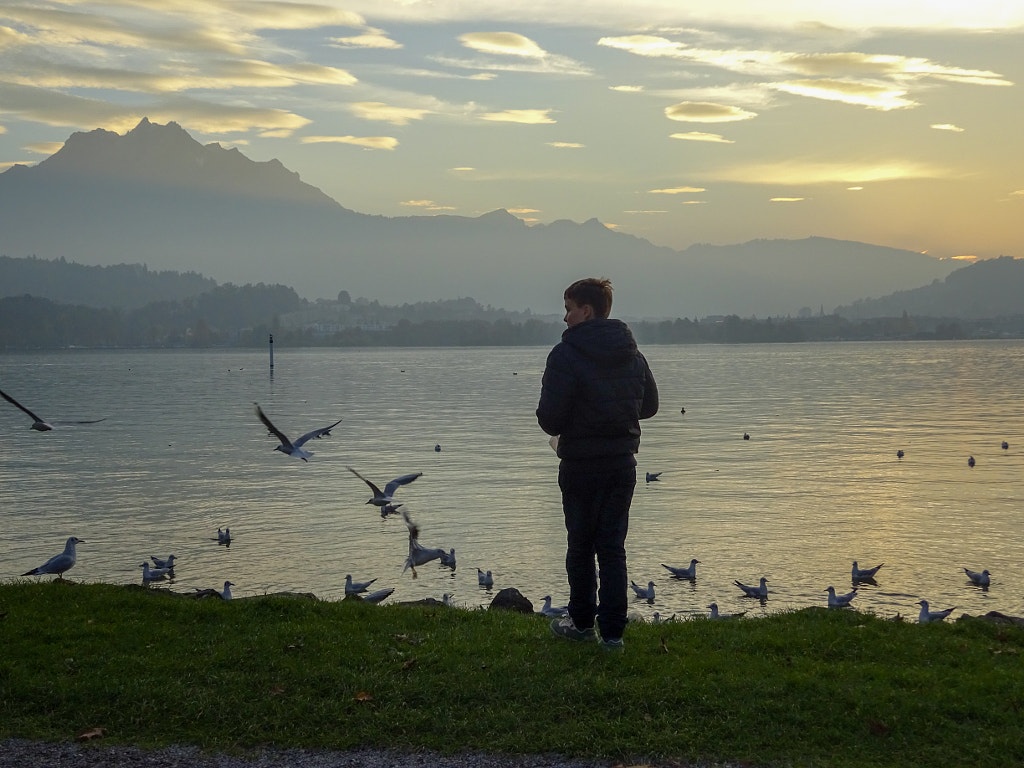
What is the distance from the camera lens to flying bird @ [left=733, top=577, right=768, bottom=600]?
700 inches

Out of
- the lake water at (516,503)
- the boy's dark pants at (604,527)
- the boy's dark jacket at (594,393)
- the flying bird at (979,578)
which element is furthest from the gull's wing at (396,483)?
the boy's dark jacket at (594,393)

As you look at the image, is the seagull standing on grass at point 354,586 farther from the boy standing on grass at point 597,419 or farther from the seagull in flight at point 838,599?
the boy standing on grass at point 597,419

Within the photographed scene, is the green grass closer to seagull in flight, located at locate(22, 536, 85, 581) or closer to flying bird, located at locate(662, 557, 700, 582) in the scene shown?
seagull in flight, located at locate(22, 536, 85, 581)

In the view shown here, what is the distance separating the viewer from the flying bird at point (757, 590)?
700 inches

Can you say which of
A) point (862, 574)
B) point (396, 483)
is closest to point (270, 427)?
point (396, 483)

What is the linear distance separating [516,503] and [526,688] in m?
20.5

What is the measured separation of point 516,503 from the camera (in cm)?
2841

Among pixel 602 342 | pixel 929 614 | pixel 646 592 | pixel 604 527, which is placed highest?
pixel 602 342

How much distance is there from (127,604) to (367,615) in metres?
2.66

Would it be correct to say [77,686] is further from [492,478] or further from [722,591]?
[492,478]

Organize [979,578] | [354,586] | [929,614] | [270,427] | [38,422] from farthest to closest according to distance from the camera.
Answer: [979,578] < [354,586] < [38,422] < [929,614] < [270,427]

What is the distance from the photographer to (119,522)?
2636cm

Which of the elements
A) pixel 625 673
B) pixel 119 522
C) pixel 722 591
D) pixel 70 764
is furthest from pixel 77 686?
pixel 119 522

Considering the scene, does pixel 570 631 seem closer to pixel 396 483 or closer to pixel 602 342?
pixel 602 342
